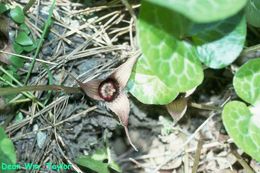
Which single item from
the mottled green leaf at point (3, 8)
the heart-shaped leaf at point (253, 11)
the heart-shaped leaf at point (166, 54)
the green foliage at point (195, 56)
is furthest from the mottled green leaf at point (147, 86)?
the mottled green leaf at point (3, 8)

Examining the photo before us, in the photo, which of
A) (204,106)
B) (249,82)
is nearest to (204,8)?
(249,82)

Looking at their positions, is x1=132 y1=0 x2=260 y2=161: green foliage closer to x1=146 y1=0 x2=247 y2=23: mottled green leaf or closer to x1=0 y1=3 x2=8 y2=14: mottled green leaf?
x1=146 y1=0 x2=247 y2=23: mottled green leaf

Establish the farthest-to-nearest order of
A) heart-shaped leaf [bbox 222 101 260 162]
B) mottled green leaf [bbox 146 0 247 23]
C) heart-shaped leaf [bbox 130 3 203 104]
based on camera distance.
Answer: heart-shaped leaf [bbox 222 101 260 162], heart-shaped leaf [bbox 130 3 203 104], mottled green leaf [bbox 146 0 247 23]

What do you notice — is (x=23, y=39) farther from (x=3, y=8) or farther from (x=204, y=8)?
(x=204, y=8)

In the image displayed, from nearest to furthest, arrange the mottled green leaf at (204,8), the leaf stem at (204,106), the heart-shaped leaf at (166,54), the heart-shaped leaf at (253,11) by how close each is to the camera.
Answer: the mottled green leaf at (204,8) < the heart-shaped leaf at (166,54) < the heart-shaped leaf at (253,11) < the leaf stem at (204,106)

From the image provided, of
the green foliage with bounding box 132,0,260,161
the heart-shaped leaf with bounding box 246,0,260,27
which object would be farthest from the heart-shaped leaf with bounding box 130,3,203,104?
the heart-shaped leaf with bounding box 246,0,260,27

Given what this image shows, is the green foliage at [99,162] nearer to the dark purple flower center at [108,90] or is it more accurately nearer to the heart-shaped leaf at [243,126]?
Answer: the dark purple flower center at [108,90]

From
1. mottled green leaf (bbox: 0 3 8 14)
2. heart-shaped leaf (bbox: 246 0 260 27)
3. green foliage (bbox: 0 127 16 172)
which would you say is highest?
mottled green leaf (bbox: 0 3 8 14)
